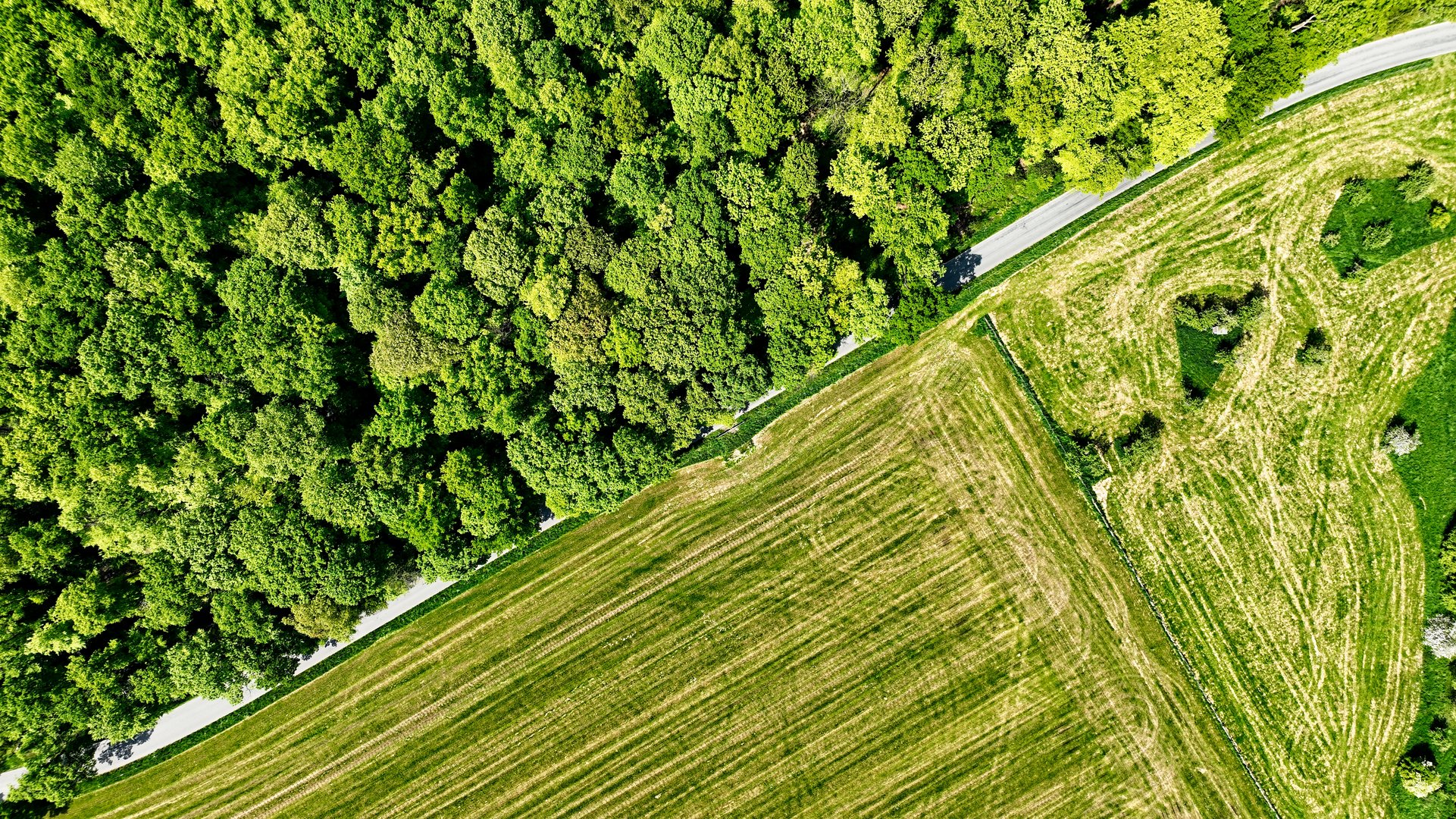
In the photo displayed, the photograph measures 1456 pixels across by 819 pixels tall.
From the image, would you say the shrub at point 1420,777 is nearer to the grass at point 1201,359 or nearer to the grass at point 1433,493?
the grass at point 1433,493

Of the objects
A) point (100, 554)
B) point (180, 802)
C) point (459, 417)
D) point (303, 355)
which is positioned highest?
point (303, 355)

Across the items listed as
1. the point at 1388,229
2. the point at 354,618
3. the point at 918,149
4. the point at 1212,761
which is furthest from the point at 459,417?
the point at 1388,229

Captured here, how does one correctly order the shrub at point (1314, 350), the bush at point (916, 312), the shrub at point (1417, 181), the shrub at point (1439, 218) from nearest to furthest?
the bush at point (916, 312) → the shrub at point (1417, 181) → the shrub at point (1439, 218) → the shrub at point (1314, 350)

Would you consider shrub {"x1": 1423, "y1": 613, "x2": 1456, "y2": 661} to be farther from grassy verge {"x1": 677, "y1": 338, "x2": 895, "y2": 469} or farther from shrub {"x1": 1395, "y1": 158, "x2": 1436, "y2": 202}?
grassy verge {"x1": 677, "y1": 338, "x2": 895, "y2": 469}

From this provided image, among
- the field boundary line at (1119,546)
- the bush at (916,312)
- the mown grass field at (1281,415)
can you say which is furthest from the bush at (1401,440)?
the bush at (916,312)

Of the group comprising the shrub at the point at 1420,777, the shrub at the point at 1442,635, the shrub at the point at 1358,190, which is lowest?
the shrub at the point at 1420,777

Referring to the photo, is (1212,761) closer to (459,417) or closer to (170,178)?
(459,417)
